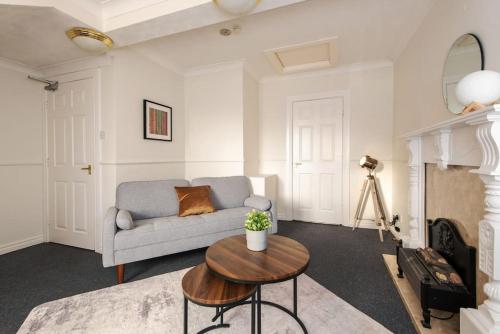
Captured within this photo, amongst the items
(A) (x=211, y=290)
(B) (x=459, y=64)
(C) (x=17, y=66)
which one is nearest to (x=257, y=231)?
(A) (x=211, y=290)

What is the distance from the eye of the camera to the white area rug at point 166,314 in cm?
144

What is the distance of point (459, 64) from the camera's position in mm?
1567

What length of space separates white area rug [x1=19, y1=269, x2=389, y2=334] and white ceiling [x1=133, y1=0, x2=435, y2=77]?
99.2 inches

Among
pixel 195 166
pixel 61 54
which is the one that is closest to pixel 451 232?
pixel 195 166

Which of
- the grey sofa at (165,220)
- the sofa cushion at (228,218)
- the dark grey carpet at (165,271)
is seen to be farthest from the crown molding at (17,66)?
the sofa cushion at (228,218)

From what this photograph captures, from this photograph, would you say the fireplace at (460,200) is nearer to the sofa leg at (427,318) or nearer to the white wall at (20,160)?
the sofa leg at (427,318)

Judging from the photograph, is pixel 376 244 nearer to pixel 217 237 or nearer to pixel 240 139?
pixel 217 237

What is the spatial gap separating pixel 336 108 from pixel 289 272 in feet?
10.1

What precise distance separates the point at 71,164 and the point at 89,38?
5.27ft

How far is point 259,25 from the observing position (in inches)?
94.3

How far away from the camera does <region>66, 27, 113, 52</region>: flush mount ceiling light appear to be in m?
2.05

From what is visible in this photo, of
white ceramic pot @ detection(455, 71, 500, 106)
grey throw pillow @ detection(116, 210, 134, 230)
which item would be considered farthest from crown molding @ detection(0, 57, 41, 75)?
white ceramic pot @ detection(455, 71, 500, 106)

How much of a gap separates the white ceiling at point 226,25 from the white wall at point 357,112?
0.35 meters

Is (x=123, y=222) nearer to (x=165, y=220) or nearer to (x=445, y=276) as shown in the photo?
(x=165, y=220)
